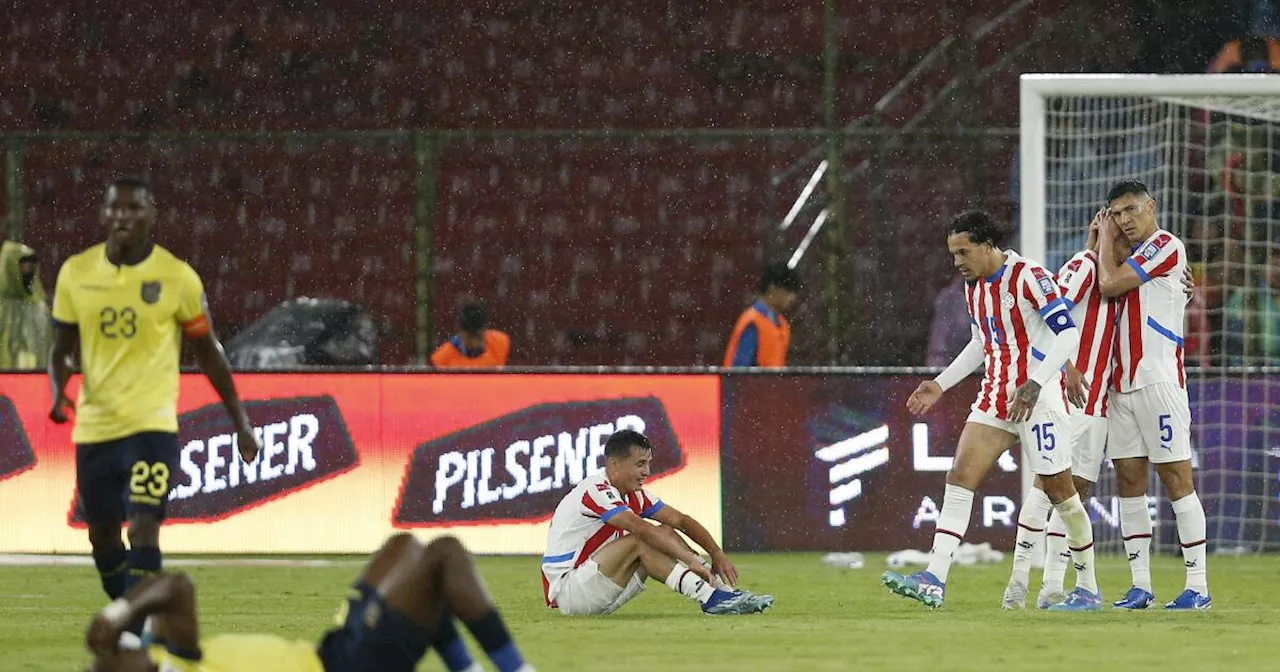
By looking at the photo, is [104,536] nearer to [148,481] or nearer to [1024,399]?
[148,481]

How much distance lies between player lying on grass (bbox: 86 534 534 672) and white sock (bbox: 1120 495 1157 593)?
508cm

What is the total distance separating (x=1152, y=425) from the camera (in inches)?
407

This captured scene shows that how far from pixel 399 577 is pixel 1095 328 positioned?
5.58 metres

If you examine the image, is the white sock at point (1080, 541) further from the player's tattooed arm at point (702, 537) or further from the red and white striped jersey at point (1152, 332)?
the player's tattooed arm at point (702, 537)

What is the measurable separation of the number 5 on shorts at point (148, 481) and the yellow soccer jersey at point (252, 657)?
223cm

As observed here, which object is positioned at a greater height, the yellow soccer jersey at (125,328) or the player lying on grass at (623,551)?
the yellow soccer jersey at (125,328)

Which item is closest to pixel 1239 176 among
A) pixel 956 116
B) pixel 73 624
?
pixel 956 116

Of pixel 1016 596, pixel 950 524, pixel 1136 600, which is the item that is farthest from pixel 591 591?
pixel 1136 600

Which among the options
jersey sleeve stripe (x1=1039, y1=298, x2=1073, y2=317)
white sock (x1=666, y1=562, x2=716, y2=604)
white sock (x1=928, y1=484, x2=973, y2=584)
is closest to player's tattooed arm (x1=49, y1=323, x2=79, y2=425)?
white sock (x1=666, y1=562, x2=716, y2=604)

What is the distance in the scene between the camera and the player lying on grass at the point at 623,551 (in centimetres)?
945

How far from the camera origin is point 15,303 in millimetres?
17297

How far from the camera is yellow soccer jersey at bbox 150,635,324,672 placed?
5.47 m

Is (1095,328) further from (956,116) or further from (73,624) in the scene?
(956,116)

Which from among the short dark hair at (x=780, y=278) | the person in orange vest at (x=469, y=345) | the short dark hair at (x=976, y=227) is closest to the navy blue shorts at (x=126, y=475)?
the short dark hair at (x=976, y=227)
